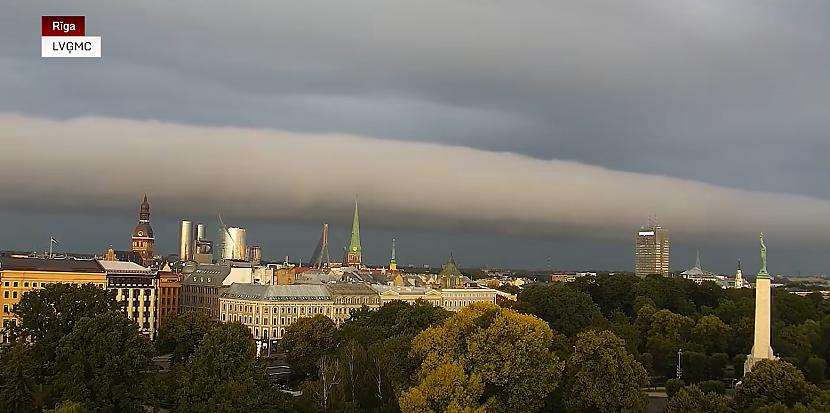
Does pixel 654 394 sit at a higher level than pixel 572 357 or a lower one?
lower

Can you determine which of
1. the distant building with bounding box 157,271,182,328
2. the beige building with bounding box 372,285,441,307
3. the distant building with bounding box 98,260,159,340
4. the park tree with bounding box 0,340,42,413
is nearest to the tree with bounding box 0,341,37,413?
the park tree with bounding box 0,340,42,413

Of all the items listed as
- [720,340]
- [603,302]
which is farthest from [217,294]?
[720,340]

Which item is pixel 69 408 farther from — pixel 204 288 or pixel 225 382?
pixel 204 288

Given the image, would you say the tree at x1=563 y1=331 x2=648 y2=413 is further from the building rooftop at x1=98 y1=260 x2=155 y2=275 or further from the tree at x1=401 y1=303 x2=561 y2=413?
the building rooftop at x1=98 y1=260 x2=155 y2=275

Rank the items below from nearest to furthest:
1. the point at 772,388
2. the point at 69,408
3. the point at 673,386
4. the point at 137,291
→ the point at 69,408 → the point at 772,388 → the point at 673,386 → the point at 137,291

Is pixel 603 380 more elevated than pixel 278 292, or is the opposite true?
pixel 603 380

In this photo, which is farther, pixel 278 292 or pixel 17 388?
pixel 278 292

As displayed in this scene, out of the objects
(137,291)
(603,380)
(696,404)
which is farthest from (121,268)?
(696,404)

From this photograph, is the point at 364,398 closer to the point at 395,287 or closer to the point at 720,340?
the point at 720,340
